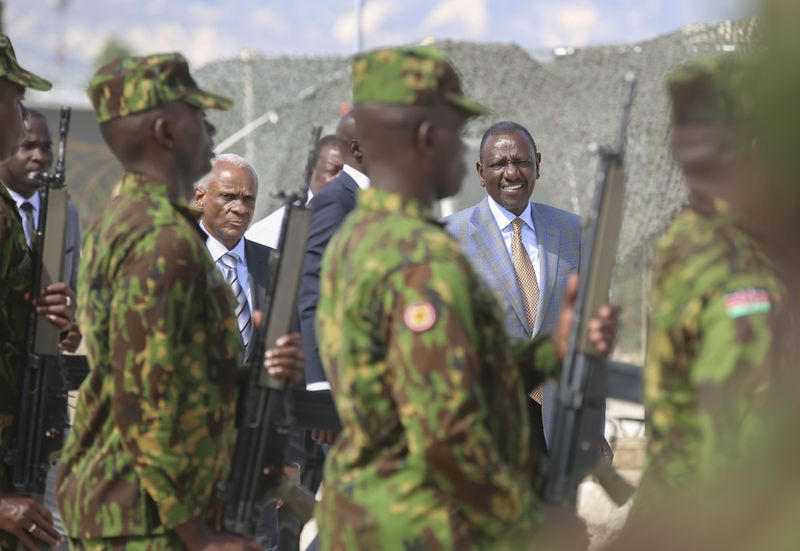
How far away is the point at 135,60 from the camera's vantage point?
3393 mm

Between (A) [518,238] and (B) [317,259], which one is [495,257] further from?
(B) [317,259]

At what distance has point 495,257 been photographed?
230 inches

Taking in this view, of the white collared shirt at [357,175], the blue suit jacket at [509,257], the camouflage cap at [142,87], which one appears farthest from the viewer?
the blue suit jacket at [509,257]

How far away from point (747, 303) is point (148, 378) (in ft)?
5.04

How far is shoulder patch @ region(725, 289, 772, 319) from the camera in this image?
2.25 m

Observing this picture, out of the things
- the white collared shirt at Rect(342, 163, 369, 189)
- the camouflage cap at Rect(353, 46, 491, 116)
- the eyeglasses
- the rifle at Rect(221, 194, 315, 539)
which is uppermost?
the eyeglasses

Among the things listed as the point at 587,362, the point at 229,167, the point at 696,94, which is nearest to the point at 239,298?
the point at 229,167

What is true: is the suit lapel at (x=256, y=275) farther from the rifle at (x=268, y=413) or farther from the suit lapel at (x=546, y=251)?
the rifle at (x=268, y=413)

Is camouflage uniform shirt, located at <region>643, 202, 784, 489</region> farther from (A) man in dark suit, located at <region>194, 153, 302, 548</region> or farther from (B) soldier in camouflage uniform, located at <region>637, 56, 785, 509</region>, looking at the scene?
(A) man in dark suit, located at <region>194, 153, 302, 548</region>

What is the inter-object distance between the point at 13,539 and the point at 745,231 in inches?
104

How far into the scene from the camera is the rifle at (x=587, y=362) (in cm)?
289

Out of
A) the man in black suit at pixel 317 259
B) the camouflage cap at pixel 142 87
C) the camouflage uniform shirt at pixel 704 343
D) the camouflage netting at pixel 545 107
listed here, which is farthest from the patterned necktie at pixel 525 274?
the camouflage netting at pixel 545 107

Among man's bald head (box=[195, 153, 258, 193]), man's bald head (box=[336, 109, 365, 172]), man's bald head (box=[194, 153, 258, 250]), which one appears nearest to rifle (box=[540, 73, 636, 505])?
man's bald head (box=[336, 109, 365, 172])

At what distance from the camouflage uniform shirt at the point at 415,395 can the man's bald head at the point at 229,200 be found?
319 cm
